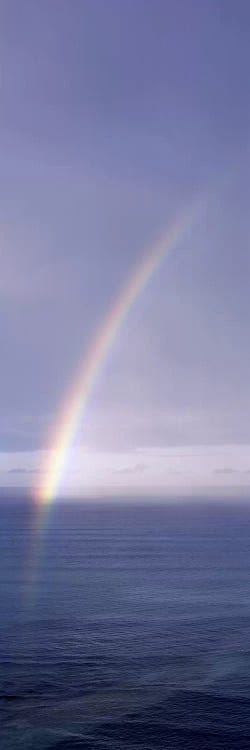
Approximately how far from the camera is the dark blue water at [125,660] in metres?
51.9

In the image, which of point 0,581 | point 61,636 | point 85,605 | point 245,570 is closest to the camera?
point 61,636

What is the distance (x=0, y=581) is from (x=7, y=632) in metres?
44.6

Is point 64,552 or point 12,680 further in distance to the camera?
point 64,552

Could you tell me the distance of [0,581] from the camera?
12631 cm

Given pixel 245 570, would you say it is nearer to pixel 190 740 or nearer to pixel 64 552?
pixel 64 552

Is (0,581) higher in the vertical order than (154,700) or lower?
higher

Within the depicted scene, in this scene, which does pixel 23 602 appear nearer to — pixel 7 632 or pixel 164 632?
pixel 7 632

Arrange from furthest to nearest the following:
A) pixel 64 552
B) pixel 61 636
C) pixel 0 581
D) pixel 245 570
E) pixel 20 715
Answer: pixel 64 552 < pixel 245 570 < pixel 0 581 < pixel 61 636 < pixel 20 715

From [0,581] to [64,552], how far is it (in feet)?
169

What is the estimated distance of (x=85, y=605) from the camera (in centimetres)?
10169

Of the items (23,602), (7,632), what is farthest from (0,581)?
(7,632)

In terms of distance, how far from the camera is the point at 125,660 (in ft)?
229

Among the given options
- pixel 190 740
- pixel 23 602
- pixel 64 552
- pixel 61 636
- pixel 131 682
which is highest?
pixel 64 552

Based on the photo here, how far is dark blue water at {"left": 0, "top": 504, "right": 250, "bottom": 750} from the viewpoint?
5188 centimetres
